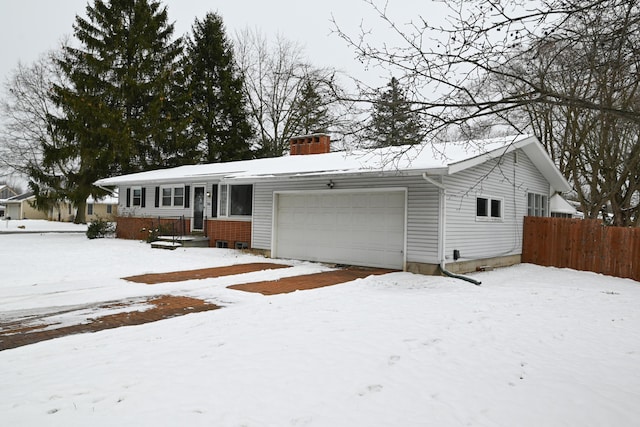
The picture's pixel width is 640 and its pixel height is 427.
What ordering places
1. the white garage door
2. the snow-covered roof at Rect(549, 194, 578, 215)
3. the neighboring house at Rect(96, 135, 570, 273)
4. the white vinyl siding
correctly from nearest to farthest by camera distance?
the neighboring house at Rect(96, 135, 570, 273)
the white vinyl siding
the white garage door
the snow-covered roof at Rect(549, 194, 578, 215)

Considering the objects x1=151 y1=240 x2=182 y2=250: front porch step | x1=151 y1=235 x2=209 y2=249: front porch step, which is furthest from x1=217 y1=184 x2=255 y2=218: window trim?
x1=151 y1=240 x2=182 y2=250: front porch step

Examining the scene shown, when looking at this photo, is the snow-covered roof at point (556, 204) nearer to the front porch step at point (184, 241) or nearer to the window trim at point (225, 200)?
the window trim at point (225, 200)

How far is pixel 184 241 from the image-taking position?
1653 centimetres

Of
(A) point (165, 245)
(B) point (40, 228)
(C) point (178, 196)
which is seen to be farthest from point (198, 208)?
(B) point (40, 228)

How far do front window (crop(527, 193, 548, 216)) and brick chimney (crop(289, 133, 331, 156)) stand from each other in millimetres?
7613

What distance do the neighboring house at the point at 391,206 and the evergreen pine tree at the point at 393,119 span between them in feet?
15.5

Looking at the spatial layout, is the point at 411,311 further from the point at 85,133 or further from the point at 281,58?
the point at 281,58

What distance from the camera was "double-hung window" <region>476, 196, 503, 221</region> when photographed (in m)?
12.7

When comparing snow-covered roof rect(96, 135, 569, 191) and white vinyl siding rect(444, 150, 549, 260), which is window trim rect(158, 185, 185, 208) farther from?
white vinyl siding rect(444, 150, 549, 260)

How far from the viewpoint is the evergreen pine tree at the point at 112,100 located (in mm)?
24984

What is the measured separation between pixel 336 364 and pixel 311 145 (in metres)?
14.8

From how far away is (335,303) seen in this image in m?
7.71

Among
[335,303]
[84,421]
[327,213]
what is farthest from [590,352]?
[327,213]

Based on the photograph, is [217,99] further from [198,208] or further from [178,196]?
[198,208]
